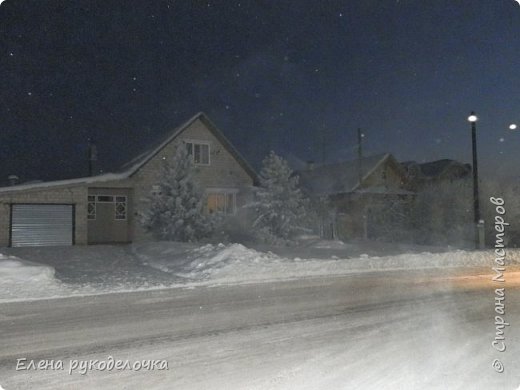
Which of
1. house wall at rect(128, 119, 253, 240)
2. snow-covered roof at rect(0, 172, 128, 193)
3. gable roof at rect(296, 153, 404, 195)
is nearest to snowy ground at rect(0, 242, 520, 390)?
snow-covered roof at rect(0, 172, 128, 193)

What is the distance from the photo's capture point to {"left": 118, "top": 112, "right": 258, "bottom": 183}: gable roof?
2862 centimetres

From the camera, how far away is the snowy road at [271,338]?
609cm

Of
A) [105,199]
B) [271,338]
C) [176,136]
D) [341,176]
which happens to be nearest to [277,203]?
[176,136]

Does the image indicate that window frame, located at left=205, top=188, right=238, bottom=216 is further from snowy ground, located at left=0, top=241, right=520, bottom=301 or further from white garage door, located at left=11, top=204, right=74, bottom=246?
white garage door, located at left=11, top=204, right=74, bottom=246

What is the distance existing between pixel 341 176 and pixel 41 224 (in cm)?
2347

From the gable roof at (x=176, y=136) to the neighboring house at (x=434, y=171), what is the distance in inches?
683

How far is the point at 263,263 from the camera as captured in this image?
1723 centimetres

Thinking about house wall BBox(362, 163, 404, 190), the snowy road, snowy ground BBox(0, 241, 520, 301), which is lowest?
the snowy road

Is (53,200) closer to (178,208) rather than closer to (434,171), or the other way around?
(178,208)

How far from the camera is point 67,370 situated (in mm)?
6457

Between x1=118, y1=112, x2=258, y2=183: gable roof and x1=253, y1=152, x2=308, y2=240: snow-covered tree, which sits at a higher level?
x1=118, y1=112, x2=258, y2=183: gable roof

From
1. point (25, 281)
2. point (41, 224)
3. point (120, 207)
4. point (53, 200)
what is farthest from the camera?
point (120, 207)

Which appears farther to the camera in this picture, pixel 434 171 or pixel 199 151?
pixel 434 171

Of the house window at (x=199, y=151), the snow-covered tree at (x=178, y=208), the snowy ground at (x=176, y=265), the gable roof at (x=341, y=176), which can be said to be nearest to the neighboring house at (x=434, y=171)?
the gable roof at (x=341, y=176)
